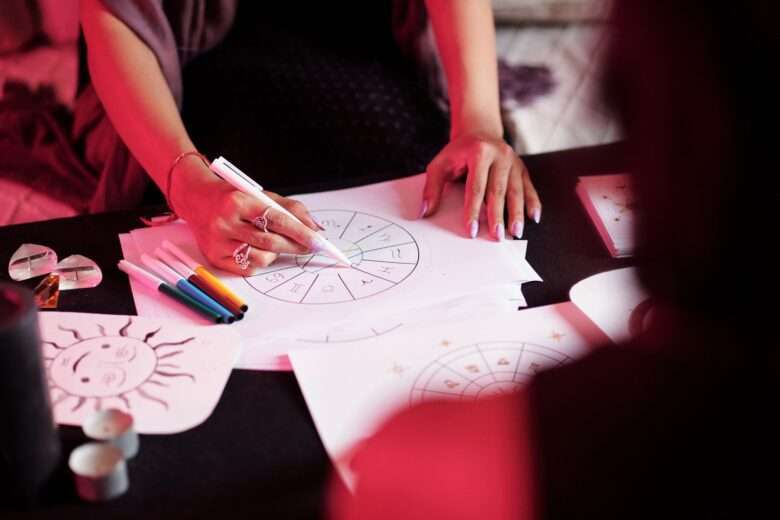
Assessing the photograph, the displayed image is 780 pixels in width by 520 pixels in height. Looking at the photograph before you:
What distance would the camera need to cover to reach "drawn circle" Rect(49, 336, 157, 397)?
641mm

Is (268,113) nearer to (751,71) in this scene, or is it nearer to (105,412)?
(105,412)

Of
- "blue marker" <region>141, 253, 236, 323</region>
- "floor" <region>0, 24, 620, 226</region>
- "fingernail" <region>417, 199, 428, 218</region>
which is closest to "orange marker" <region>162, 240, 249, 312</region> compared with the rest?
"blue marker" <region>141, 253, 236, 323</region>

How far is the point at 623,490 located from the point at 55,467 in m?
0.37

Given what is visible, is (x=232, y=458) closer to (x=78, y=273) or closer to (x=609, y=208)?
(x=78, y=273)

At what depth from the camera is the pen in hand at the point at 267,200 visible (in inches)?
31.8

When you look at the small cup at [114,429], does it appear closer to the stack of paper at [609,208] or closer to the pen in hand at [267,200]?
the pen in hand at [267,200]

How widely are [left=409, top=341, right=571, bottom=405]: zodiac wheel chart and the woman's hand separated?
205 millimetres

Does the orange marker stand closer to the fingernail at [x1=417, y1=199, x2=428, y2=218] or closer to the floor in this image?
the fingernail at [x1=417, y1=199, x2=428, y2=218]

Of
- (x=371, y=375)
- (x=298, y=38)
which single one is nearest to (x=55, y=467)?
(x=371, y=375)

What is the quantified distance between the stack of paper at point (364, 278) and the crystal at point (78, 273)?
0.04m

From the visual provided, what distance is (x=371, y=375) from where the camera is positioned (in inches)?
26.2

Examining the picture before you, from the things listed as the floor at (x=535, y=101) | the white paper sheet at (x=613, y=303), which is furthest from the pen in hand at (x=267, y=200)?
the floor at (x=535, y=101)

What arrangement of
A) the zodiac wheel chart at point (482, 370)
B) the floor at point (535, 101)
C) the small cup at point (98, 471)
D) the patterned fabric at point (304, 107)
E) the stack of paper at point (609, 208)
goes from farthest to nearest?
1. the floor at point (535, 101)
2. the patterned fabric at point (304, 107)
3. the stack of paper at point (609, 208)
4. the zodiac wheel chart at point (482, 370)
5. the small cup at point (98, 471)

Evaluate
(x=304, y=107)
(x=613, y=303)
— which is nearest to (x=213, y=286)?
(x=613, y=303)
